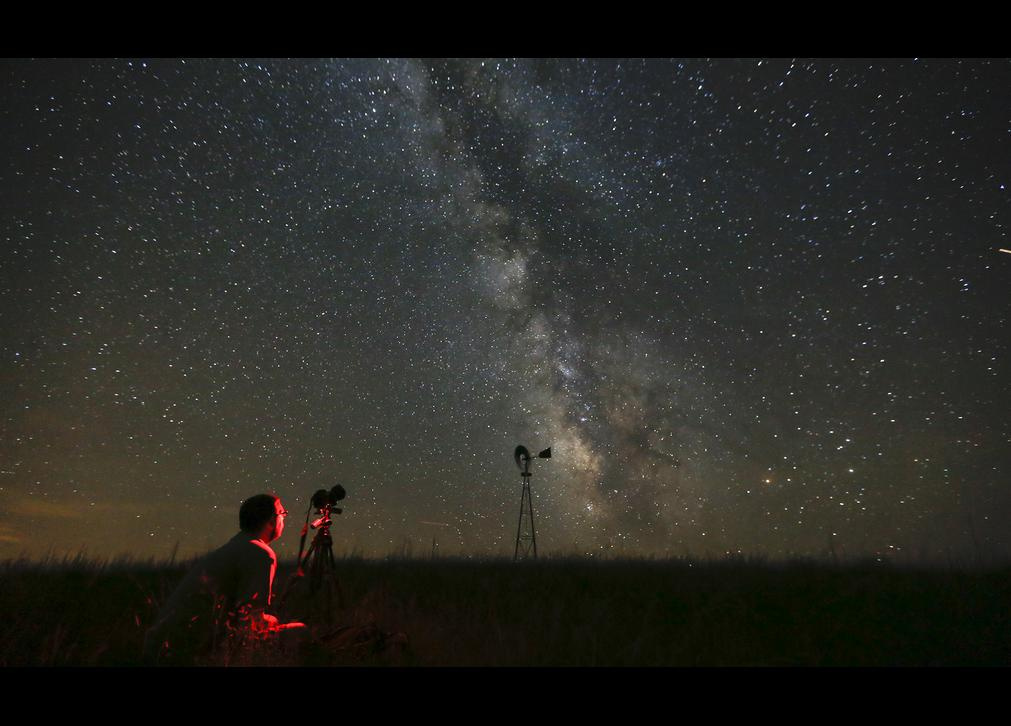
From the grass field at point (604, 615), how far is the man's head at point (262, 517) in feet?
3.23

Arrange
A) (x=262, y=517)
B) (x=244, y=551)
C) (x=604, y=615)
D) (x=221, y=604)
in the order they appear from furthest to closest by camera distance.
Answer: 1. (x=604, y=615)
2. (x=262, y=517)
3. (x=244, y=551)
4. (x=221, y=604)

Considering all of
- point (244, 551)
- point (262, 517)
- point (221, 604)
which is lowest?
point (221, 604)

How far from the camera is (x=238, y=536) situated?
4.56 m

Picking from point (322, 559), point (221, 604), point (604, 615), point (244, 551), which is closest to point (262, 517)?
point (244, 551)

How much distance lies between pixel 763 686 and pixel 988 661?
3919 millimetres

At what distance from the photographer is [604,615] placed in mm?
5305

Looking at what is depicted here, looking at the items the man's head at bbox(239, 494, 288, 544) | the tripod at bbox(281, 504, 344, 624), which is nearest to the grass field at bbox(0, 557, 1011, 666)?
the tripod at bbox(281, 504, 344, 624)

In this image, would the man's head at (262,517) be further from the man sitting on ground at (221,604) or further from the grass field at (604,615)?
the grass field at (604,615)

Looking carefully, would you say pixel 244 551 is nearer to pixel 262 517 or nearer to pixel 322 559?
pixel 262 517

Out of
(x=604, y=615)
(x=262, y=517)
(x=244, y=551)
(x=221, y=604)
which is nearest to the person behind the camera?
(x=221, y=604)

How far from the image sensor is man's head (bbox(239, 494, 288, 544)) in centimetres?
461

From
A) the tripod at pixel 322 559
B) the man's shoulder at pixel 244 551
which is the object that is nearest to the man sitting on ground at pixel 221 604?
the man's shoulder at pixel 244 551

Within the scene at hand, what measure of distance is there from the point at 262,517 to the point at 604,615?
10.6ft

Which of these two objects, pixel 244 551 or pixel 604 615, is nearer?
pixel 244 551
